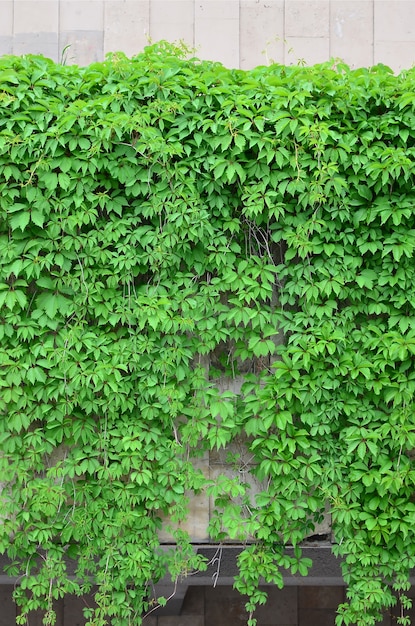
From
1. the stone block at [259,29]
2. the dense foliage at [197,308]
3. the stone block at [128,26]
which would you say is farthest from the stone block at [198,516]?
the stone block at [128,26]

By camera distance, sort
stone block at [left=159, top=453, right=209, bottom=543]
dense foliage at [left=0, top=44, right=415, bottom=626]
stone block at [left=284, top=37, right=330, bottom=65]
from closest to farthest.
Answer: dense foliage at [left=0, top=44, right=415, bottom=626]
stone block at [left=159, top=453, right=209, bottom=543]
stone block at [left=284, top=37, right=330, bottom=65]

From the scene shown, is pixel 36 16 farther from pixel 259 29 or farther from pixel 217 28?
pixel 259 29

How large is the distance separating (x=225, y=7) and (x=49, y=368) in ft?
7.50

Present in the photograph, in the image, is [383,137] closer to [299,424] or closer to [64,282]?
[299,424]

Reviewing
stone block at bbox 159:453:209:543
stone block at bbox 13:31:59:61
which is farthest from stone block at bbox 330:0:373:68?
stone block at bbox 159:453:209:543

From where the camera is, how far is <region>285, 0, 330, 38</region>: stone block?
400cm

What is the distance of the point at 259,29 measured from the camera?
3998 mm

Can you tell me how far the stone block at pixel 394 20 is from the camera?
159 inches

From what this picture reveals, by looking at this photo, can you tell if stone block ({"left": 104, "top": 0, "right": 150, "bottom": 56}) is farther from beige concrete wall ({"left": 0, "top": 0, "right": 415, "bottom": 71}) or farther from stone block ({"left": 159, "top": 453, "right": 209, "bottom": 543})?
stone block ({"left": 159, "top": 453, "right": 209, "bottom": 543})

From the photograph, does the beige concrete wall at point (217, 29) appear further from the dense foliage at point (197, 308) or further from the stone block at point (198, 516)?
the stone block at point (198, 516)

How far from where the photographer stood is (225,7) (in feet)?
13.1

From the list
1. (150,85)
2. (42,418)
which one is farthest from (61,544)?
(150,85)

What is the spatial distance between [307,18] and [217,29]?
510mm

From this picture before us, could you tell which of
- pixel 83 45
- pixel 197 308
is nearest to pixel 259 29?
pixel 83 45
